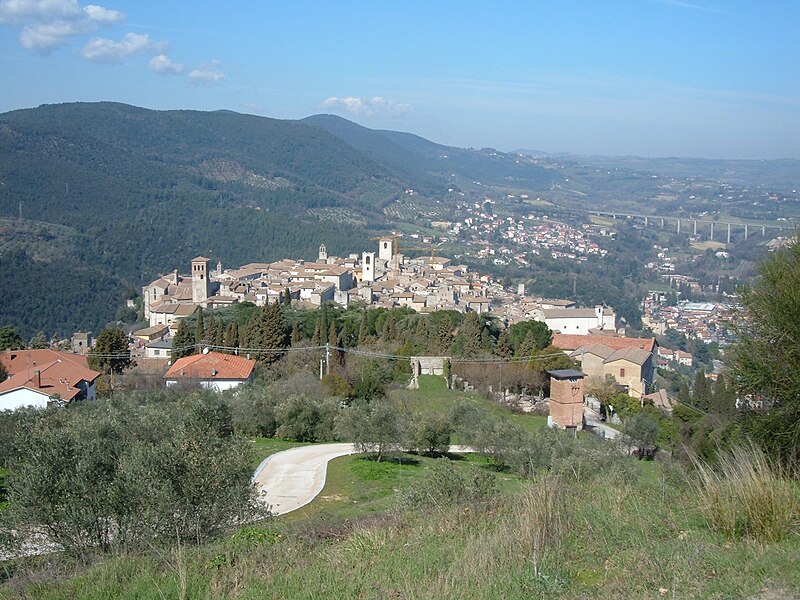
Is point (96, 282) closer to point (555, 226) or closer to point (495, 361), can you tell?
point (495, 361)

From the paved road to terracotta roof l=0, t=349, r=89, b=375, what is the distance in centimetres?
1281

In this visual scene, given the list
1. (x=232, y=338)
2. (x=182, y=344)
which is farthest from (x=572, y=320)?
(x=182, y=344)

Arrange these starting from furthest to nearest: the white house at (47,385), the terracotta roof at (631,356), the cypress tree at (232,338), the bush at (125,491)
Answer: the terracotta roof at (631,356) < the cypress tree at (232,338) < the white house at (47,385) < the bush at (125,491)

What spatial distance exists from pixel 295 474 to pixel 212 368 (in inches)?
468

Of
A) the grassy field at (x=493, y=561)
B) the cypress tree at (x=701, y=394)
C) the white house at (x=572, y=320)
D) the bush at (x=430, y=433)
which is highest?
the grassy field at (x=493, y=561)

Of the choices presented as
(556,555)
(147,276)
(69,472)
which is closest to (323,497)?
(69,472)

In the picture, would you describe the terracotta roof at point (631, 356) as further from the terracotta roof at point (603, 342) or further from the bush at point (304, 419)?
the bush at point (304, 419)

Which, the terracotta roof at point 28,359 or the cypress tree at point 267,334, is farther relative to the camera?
the cypress tree at point 267,334

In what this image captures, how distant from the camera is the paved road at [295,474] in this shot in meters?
11.6

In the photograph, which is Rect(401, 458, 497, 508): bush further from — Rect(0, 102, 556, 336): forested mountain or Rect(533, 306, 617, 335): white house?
Rect(0, 102, 556, 336): forested mountain

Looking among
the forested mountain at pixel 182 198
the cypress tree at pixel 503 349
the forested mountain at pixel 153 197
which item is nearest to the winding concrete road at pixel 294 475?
the cypress tree at pixel 503 349

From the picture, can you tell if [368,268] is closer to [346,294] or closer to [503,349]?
[346,294]

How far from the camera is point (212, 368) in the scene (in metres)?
24.6

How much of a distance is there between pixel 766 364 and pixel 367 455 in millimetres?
9508
